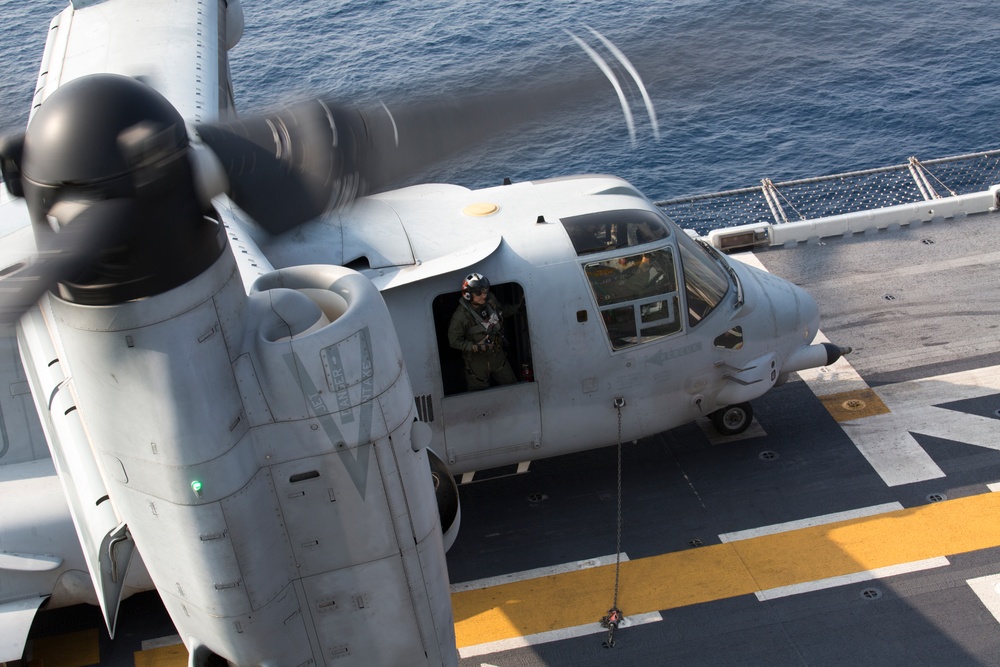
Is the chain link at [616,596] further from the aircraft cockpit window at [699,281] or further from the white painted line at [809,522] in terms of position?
the aircraft cockpit window at [699,281]

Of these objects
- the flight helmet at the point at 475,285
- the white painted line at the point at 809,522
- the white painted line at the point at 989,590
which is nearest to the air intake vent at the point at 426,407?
the flight helmet at the point at 475,285

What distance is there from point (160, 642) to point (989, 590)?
991 cm

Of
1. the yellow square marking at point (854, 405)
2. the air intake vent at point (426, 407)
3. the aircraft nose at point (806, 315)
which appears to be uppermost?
the air intake vent at point (426, 407)

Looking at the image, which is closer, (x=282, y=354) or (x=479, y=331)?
(x=282, y=354)

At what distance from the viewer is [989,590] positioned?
12.1 metres

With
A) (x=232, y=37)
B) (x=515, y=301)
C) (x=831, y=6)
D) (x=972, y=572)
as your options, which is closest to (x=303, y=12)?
(x=831, y=6)

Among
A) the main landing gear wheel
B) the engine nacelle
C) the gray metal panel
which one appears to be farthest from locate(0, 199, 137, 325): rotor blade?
the main landing gear wheel

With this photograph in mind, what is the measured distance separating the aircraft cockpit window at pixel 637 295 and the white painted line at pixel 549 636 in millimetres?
3382

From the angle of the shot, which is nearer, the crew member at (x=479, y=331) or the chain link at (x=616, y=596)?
the chain link at (x=616, y=596)

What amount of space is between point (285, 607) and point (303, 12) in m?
41.9

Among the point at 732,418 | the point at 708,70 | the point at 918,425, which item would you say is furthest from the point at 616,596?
the point at 708,70

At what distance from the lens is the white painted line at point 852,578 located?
12.3 metres

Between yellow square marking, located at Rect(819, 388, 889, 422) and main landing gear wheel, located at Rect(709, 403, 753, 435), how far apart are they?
149 cm

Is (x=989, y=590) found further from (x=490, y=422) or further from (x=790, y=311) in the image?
(x=490, y=422)
